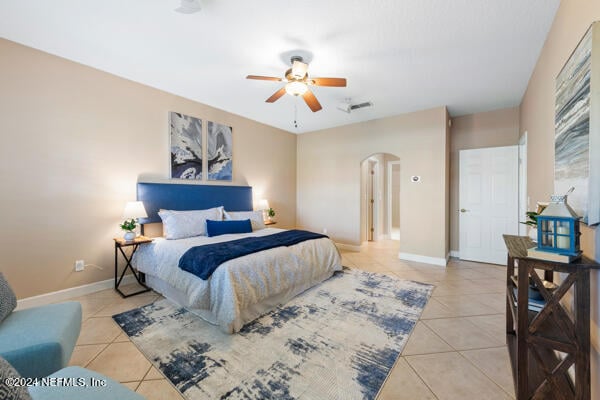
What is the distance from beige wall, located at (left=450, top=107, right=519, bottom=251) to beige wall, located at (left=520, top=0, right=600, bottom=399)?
75 cm

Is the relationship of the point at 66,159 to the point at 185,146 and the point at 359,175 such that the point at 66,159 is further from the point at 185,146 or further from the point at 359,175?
the point at 359,175

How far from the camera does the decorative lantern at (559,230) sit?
1.28 metres

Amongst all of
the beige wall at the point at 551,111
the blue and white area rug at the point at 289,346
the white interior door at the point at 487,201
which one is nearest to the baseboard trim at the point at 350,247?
the white interior door at the point at 487,201

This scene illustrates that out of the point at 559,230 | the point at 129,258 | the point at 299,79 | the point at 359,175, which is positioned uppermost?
the point at 299,79

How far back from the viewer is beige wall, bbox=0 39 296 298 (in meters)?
2.52

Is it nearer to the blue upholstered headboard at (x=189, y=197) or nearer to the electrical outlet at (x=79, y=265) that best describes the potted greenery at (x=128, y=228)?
the blue upholstered headboard at (x=189, y=197)

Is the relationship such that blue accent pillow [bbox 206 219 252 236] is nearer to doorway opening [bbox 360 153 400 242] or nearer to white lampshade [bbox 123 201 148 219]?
white lampshade [bbox 123 201 148 219]

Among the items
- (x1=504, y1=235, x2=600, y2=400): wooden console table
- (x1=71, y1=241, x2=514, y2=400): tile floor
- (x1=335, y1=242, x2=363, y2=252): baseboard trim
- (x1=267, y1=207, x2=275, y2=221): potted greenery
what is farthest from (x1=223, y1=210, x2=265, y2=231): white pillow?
(x1=504, y1=235, x2=600, y2=400): wooden console table

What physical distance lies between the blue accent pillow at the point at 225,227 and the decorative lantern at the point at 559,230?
324 centimetres

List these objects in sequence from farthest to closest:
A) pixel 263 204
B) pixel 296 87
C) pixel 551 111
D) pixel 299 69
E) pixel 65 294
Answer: pixel 263 204, pixel 65 294, pixel 296 87, pixel 299 69, pixel 551 111

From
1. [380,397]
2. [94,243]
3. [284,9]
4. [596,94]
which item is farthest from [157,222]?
[596,94]

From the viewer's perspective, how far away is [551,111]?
6.96 ft

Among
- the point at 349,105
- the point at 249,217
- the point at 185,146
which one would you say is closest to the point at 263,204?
the point at 249,217

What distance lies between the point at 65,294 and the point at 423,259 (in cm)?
525
